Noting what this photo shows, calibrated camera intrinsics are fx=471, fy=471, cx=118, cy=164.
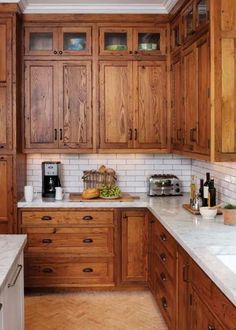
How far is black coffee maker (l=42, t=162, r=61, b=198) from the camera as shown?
4953 mm

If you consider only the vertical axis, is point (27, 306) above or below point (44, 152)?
below

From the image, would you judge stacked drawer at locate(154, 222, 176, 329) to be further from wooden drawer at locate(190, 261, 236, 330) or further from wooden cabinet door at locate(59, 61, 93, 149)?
wooden cabinet door at locate(59, 61, 93, 149)

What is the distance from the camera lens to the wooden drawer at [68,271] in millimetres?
4598

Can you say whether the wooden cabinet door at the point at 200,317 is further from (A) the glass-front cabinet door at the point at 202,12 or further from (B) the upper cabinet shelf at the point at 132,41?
(B) the upper cabinet shelf at the point at 132,41

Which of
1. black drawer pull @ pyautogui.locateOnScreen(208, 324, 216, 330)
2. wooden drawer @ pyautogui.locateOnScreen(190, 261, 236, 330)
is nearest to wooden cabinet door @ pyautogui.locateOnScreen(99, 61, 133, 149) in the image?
wooden drawer @ pyautogui.locateOnScreen(190, 261, 236, 330)

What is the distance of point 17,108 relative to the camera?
4.59 metres

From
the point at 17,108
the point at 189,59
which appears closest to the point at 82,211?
the point at 17,108

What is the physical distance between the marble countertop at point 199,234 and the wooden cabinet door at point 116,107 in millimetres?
666

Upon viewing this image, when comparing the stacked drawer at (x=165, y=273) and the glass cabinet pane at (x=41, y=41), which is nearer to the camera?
the stacked drawer at (x=165, y=273)

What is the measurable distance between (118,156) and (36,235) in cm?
128

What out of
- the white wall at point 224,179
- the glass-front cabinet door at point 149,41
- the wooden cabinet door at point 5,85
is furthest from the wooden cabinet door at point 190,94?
the wooden cabinet door at point 5,85

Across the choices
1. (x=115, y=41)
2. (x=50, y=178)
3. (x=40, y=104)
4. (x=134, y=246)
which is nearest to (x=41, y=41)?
(x=40, y=104)

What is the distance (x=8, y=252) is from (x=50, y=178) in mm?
2373

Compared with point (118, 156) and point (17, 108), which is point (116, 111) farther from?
point (17, 108)
